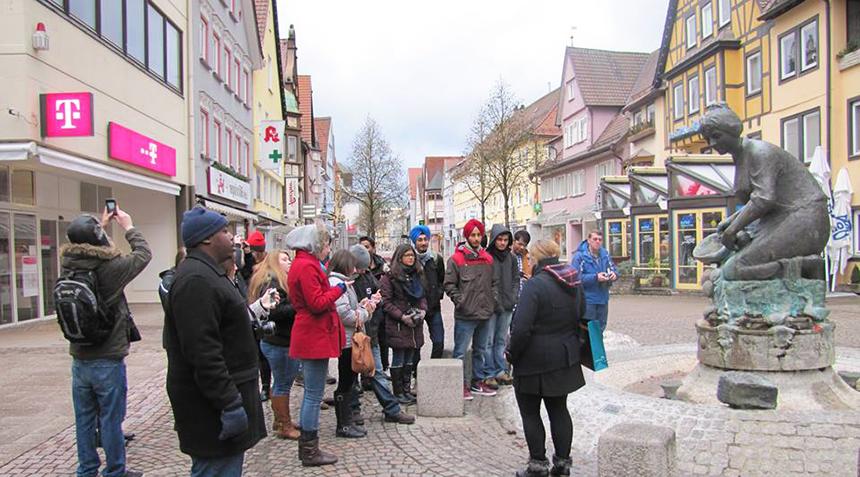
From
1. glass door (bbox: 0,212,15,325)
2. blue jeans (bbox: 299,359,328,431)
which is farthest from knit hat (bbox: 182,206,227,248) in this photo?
glass door (bbox: 0,212,15,325)

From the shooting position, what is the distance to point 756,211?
19.4 feet

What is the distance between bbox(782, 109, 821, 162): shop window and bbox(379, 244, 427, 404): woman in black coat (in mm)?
17341

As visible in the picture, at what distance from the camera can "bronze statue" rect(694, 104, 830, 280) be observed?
19.4 ft

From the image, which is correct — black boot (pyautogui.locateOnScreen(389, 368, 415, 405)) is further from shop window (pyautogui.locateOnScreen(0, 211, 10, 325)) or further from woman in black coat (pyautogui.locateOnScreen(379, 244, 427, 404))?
shop window (pyautogui.locateOnScreen(0, 211, 10, 325))

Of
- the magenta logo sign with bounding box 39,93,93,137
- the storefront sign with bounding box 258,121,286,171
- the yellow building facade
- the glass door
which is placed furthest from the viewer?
the yellow building facade

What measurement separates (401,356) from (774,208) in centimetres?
374

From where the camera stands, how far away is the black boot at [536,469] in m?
4.56

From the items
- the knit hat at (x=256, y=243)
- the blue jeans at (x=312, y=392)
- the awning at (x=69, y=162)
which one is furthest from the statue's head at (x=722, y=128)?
the awning at (x=69, y=162)

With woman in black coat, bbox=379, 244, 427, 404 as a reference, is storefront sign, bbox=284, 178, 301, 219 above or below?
above

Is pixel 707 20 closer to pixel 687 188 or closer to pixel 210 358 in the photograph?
pixel 687 188

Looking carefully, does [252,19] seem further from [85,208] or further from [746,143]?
[746,143]

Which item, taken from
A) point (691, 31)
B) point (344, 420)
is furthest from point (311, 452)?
point (691, 31)

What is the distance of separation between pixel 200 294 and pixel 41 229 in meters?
12.7

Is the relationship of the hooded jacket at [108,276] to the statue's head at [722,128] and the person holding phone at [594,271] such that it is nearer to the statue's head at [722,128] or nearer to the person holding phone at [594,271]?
the statue's head at [722,128]
